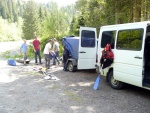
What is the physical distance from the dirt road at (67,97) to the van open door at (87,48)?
997 millimetres

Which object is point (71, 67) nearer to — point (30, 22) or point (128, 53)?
point (128, 53)

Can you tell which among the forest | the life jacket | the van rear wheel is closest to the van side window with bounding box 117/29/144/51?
the life jacket

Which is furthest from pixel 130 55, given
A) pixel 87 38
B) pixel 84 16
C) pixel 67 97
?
pixel 84 16

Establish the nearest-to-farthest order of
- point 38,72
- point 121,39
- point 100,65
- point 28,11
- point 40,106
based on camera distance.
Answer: point 40,106 < point 121,39 < point 100,65 < point 38,72 < point 28,11

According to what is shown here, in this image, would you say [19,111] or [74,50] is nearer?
[19,111]

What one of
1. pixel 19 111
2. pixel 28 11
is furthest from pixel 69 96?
pixel 28 11

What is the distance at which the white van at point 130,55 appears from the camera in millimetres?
6598

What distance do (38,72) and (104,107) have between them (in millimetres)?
6244

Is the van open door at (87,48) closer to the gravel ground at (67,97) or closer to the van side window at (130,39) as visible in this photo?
the gravel ground at (67,97)

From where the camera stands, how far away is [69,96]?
282 inches

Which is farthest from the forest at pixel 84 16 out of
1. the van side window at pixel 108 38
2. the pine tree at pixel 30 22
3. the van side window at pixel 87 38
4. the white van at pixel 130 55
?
the white van at pixel 130 55

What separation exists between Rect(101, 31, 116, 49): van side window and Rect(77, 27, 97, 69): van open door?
1.87 metres

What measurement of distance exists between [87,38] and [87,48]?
0.48m

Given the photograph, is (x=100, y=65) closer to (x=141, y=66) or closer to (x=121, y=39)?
(x=121, y=39)
